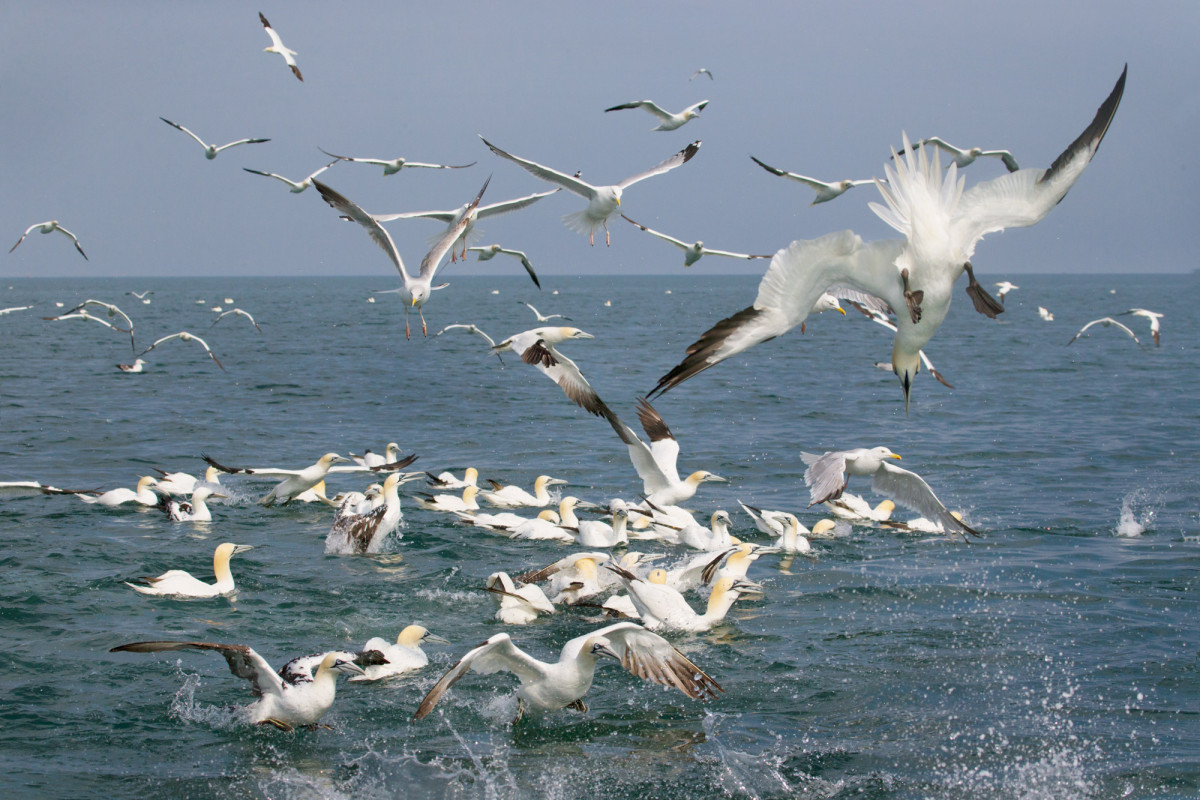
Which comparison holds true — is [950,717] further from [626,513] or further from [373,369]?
[373,369]

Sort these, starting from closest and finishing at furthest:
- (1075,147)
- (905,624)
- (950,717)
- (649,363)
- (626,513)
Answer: (1075,147)
(950,717)
(905,624)
(626,513)
(649,363)

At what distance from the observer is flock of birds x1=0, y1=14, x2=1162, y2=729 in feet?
19.5

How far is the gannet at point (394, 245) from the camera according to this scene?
14.2m

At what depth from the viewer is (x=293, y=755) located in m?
7.23

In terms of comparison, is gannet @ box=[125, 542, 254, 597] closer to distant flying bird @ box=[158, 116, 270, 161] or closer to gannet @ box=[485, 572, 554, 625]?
gannet @ box=[485, 572, 554, 625]

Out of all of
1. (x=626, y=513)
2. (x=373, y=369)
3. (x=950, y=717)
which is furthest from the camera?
(x=373, y=369)

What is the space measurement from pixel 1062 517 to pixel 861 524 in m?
2.80

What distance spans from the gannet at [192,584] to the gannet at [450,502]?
4.01m

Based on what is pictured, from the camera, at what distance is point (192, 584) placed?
10297 mm

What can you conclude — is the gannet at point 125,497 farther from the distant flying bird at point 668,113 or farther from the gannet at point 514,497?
the distant flying bird at point 668,113

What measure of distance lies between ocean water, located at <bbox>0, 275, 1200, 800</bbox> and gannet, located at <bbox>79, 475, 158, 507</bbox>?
171mm

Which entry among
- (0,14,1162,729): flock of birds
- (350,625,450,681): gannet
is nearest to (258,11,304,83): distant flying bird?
(0,14,1162,729): flock of birds

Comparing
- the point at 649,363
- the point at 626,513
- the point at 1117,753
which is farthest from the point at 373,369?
the point at 1117,753

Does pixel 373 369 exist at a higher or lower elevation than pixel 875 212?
lower
